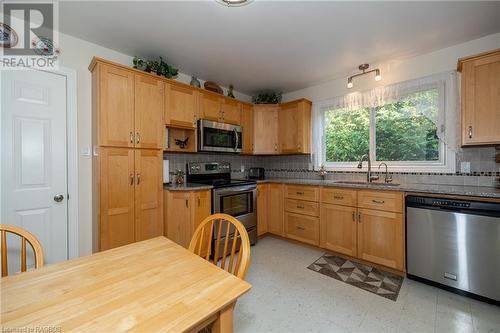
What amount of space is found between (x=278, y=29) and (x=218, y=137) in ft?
4.99

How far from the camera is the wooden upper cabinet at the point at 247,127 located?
3.48 m

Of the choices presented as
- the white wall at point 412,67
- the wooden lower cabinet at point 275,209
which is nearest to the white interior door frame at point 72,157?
the wooden lower cabinet at point 275,209

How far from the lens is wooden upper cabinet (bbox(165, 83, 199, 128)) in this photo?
255cm

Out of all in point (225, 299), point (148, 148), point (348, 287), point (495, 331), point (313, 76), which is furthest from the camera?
point (313, 76)

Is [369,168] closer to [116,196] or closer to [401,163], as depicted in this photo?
[401,163]

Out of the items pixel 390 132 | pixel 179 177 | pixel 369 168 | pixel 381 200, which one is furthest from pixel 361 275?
pixel 179 177

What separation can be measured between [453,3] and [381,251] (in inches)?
91.1

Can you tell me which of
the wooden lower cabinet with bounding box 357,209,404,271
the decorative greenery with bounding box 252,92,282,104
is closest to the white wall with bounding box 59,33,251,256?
the decorative greenery with bounding box 252,92,282,104

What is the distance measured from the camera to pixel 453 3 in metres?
1.72

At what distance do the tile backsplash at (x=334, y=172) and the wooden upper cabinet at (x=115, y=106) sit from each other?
0.75 metres

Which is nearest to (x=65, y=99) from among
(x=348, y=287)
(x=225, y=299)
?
(x=225, y=299)

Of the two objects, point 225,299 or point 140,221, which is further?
point 140,221

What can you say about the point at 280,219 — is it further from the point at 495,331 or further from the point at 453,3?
the point at 453,3

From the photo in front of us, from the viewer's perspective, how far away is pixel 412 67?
2.62 meters
